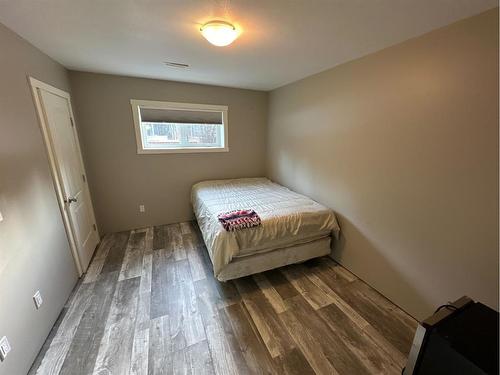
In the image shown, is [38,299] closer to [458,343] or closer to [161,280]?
[161,280]

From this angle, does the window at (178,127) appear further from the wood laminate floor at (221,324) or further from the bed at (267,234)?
the wood laminate floor at (221,324)

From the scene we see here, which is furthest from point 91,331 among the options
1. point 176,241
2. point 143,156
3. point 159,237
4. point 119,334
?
point 143,156

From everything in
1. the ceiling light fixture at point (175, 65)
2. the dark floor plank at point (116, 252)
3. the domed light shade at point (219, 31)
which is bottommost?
the dark floor plank at point (116, 252)

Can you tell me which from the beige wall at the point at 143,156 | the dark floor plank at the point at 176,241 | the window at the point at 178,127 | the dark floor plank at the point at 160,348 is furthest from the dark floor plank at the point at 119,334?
the window at the point at 178,127

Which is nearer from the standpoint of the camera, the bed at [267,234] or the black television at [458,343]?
the black television at [458,343]

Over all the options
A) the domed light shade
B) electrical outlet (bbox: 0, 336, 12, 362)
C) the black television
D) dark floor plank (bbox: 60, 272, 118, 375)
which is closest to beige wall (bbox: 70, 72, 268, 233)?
dark floor plank (bbox: 60, 272, 118, 375)

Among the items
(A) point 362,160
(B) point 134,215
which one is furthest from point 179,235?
(A) point 362,160

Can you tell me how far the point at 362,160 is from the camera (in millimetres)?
2152

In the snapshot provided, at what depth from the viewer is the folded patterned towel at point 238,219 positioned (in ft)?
6.73

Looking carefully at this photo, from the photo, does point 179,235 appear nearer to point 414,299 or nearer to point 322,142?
point 322,142

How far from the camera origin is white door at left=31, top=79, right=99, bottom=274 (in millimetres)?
1963

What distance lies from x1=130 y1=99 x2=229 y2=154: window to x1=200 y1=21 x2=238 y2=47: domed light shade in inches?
77.9

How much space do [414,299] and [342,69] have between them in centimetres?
228

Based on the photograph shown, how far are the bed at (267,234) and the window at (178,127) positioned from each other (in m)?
1.20
